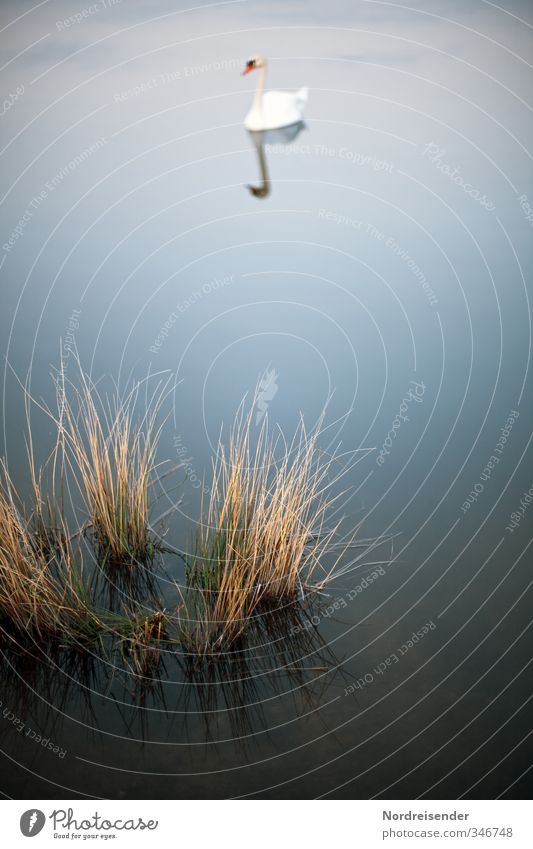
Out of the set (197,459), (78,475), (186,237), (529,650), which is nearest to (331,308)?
(186,237)

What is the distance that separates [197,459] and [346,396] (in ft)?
4.16

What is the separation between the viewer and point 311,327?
23.3 feet

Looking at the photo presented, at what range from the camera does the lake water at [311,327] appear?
3479mm

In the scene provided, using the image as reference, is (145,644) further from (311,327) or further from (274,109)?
(274,109)

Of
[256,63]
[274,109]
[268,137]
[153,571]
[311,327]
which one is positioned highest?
[268,137]

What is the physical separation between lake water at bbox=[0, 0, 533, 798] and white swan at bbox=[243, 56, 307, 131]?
0.76ft

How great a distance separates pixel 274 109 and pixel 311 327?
2749 mm

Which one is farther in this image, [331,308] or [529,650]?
[331,308]

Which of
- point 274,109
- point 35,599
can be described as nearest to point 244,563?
point 35,599

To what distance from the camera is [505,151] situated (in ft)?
30.7

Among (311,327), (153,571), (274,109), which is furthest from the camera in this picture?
(274,109)

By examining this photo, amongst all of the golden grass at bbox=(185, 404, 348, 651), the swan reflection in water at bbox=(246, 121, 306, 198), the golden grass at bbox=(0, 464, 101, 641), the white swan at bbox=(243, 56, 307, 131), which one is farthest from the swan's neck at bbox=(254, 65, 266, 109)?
the golden grass at bbox=(0, 464, 101, 641)

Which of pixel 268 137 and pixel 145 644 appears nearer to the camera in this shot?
pixel 145 644
